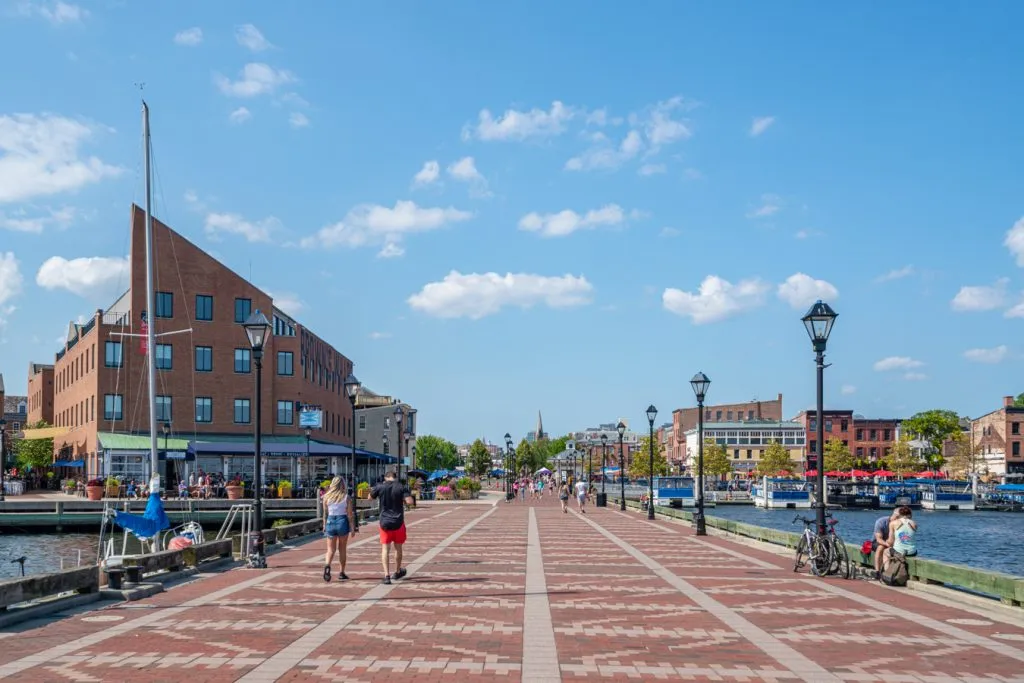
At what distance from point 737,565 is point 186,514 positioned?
3310 centimetres

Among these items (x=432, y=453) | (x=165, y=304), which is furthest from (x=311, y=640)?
(x=432, y=453)

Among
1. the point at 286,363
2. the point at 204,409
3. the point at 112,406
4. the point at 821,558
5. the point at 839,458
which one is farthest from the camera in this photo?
the point at 839,458

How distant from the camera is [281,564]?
20.4 metres

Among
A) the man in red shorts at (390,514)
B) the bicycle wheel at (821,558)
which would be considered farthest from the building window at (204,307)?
the bicycle wheel at (821,558)

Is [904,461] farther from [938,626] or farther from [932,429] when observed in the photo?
[938,626]

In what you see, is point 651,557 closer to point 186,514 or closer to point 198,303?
point 186,514

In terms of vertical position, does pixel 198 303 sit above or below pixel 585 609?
above

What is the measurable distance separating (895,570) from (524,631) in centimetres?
840

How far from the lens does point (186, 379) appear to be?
6412 centimetres

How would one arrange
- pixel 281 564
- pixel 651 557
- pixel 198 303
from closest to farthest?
pixel 281 564, pixel 651 557, pixel 198 303

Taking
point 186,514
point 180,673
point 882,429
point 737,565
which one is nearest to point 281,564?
point 737,565

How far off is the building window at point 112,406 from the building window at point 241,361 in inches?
314

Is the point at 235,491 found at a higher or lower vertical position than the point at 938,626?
lower

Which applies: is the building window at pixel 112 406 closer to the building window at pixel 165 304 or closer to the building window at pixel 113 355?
the building window at pixel 113 355
